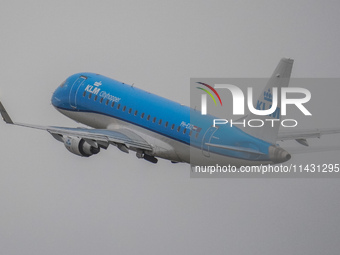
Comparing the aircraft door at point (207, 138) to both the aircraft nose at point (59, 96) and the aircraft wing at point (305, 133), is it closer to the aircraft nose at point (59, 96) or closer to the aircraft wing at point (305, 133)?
the aircraft wing at point (305, 133)

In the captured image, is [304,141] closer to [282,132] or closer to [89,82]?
[282,132]

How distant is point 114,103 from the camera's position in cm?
9994

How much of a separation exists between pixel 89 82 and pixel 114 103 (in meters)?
4.39

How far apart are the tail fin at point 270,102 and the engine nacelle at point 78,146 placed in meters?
Answer: 13.6

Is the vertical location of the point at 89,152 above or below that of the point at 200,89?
below

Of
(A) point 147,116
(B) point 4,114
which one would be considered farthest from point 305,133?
(B) point 4,114

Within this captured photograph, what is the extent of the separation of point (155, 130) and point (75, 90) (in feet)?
35.7

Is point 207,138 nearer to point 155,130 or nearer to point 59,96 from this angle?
point 155,130

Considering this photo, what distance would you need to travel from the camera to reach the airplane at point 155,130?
88.9 m

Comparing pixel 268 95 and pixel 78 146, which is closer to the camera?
pixel 268 95

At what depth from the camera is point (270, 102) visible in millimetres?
86875

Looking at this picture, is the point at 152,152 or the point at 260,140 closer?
the point at 260,140

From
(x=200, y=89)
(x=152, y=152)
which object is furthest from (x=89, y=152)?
(x=200, y=89)

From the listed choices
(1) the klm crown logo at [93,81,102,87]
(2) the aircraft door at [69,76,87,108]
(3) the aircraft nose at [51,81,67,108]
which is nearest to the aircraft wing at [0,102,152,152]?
(1) the klm crown logo at [93,81,102,87]
